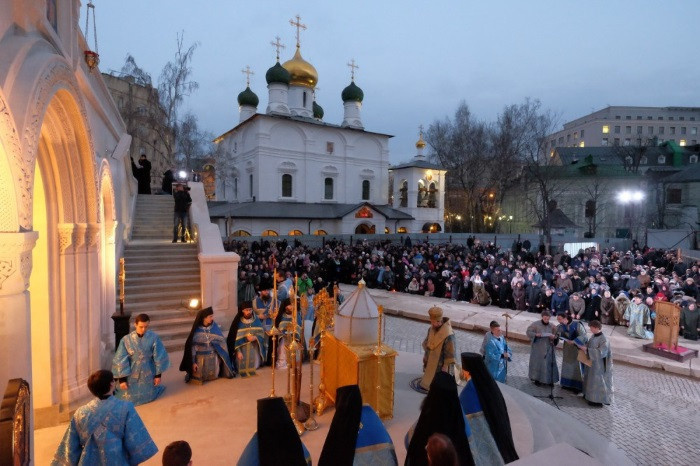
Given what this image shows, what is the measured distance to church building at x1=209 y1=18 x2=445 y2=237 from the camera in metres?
31.9

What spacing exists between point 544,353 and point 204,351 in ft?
21.7

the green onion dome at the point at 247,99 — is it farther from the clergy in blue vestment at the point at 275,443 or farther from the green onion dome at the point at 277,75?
the clergy in blue vestment at the point at 275,443

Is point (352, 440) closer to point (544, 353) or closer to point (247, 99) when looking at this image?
point (544, 353)

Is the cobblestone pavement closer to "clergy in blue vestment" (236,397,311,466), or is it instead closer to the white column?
"clergy in blue vestment" (236,397,311,466)

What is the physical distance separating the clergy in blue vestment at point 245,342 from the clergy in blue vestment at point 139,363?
142 cm

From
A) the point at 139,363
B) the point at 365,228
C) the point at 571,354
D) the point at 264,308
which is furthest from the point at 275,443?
the point at 365,228

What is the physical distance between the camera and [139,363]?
6387mm

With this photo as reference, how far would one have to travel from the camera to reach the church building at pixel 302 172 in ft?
105

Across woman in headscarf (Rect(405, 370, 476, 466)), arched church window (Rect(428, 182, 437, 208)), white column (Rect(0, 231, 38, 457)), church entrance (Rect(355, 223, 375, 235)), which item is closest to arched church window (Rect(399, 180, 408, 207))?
arched church window (Rect(428, 182, 437, 208))

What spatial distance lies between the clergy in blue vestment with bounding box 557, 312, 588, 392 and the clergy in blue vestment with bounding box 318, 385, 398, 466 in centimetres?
597

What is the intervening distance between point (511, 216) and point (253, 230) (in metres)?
32.3

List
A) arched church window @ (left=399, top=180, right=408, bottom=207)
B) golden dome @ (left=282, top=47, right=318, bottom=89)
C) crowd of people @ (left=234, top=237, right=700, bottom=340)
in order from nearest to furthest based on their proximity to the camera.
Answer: crowd of people @ (left=234, top=237, right=700, bottom=340)
golden dome @ (left=282, top=47, right=318, bottom=89)
arched church window @ (left=399, top=180, right=408, bottom=207)

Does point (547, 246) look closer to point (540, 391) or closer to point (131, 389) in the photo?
point (540, 391)

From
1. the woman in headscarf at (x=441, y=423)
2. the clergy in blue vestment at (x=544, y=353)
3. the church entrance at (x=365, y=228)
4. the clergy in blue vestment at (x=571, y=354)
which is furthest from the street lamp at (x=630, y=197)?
the woman in headscarf at (x=441, y=423)
